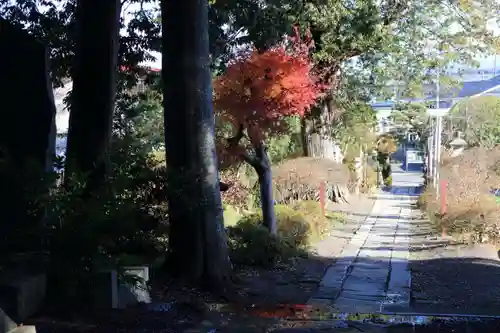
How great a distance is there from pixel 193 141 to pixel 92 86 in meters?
1.68

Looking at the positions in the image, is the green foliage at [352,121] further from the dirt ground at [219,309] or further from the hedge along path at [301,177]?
the dirt ground at [219,309]

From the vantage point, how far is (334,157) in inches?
1068

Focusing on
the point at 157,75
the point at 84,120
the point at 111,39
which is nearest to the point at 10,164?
the point at 84,120

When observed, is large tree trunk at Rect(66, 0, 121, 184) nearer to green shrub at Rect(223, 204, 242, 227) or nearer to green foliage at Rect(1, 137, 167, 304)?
green foliage at Rect(1, 137, 167, 304)

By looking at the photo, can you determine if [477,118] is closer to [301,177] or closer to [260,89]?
[301,177]

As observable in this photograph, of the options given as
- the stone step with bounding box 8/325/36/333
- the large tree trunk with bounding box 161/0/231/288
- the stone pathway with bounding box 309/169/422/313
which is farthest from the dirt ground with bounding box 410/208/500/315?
the stone step with bounding box 8/325/36/333

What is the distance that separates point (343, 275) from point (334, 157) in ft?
48.2

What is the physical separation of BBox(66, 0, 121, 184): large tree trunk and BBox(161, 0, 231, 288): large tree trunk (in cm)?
107

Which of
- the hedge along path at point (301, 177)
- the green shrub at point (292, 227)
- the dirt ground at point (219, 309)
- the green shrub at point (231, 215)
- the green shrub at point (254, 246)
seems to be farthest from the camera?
the hedge along path at point (301, 177)

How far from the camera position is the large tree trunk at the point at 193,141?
30.1ft

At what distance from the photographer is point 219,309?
306 inches

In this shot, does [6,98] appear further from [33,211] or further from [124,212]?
[124,212]

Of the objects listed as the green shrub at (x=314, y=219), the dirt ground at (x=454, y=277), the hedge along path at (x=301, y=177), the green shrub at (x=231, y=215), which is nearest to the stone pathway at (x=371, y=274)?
the dirt ground at (x=454, y=277)

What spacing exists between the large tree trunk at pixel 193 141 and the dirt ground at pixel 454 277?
3226 millimetres
